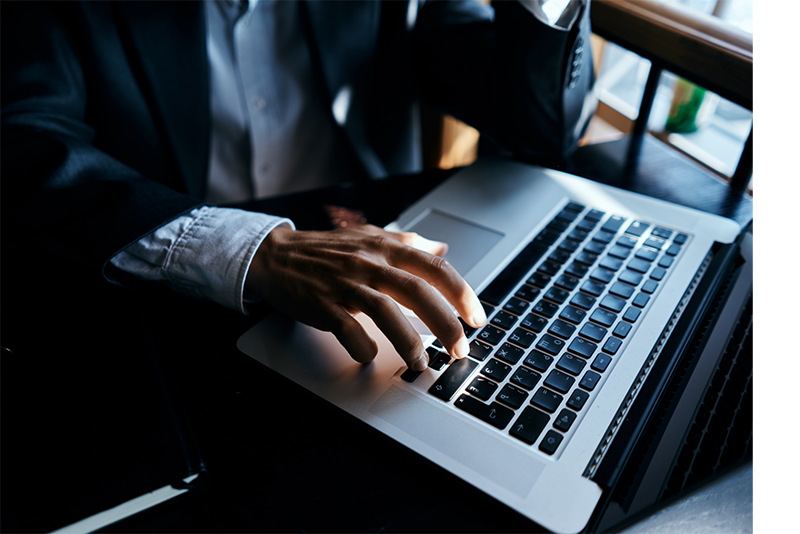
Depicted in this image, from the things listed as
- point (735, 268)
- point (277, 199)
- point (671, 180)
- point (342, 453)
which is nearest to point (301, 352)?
point (342, 453)

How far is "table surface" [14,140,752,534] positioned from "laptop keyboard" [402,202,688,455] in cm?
7

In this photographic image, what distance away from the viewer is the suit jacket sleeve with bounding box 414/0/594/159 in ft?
2.28

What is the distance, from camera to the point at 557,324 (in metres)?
0.47

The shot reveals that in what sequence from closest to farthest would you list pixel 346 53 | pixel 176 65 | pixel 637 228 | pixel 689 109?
pixel 637 228 < pixel 176 65 < pixel 346 53 < pixel 689 109

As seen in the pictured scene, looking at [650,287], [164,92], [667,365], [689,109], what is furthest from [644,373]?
[689,109]

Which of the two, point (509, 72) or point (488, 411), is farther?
point (509, 72)

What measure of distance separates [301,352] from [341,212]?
28cm

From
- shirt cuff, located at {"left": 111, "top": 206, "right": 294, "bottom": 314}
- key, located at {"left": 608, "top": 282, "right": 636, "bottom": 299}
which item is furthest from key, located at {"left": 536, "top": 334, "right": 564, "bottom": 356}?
shirt cuff, located at {"left": 111, "top": 206, "right": 294, "bottom": 314}

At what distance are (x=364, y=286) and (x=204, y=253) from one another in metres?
0.20

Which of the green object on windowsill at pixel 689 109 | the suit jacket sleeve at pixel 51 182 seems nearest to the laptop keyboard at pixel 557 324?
the suit jacket sleeve at pixel 51 182

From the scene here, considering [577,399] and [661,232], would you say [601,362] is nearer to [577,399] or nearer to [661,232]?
[577,399]

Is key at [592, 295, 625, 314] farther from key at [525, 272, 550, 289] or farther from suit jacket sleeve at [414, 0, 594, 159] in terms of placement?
suit jacket sleeve at [414, 0, 594, 159]

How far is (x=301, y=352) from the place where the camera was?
47 cm

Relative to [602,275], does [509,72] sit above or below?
above
